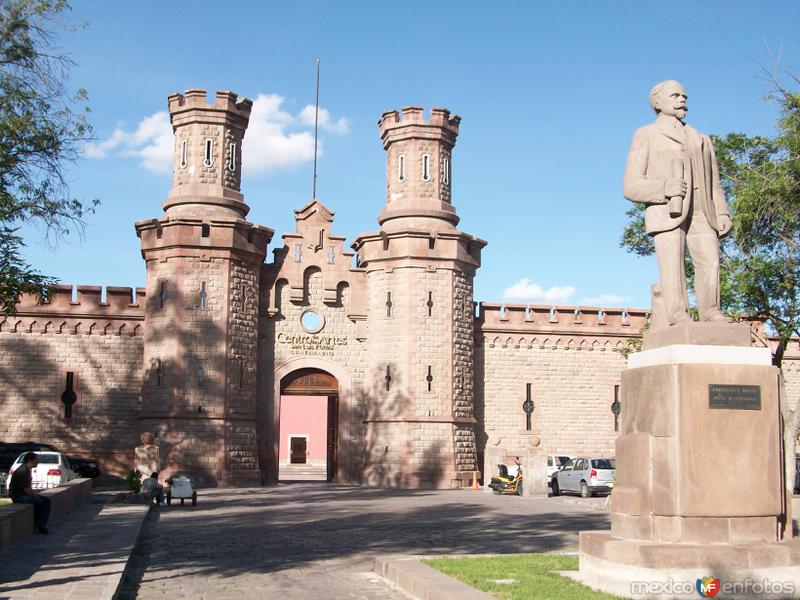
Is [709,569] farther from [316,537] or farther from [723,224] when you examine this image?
[316,537]

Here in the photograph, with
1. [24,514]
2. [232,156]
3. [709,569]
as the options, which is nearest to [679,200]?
[709,569]

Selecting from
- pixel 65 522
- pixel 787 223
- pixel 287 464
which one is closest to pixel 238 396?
pixel 65 522

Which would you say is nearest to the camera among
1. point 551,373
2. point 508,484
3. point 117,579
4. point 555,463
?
point 117,579

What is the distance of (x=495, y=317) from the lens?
114 feet

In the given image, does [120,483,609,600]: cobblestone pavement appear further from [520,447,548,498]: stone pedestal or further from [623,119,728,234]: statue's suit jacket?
[623,119,728,234]: statue's suit jacket

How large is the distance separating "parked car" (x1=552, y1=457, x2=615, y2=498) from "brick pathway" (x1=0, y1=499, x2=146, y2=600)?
14206mm

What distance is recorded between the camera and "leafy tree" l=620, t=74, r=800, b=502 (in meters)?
19.3

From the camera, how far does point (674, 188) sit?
9125mm

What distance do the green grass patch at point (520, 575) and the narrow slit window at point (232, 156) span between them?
22.5m

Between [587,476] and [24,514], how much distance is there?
17.7 meters

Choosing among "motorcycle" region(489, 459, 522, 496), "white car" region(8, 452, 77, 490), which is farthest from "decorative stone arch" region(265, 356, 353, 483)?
"white car" region(8, 452, 77, 490)

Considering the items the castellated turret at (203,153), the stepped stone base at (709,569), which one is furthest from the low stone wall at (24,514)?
the castellated turret at (203,153)

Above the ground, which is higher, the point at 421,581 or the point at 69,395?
the point at 69,395

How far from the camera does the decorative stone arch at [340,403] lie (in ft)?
104
